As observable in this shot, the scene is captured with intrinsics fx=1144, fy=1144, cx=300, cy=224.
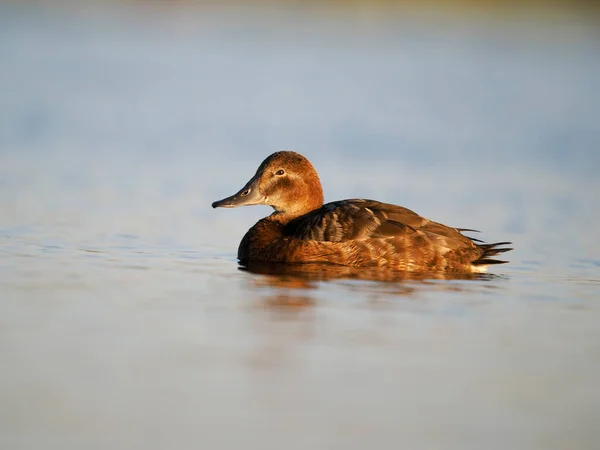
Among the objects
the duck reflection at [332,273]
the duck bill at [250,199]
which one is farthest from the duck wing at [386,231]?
the duck bill at [250,199]

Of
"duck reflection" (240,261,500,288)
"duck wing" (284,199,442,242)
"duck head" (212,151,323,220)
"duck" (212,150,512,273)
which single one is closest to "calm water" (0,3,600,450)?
"duck reflection" (240,261,500,288)

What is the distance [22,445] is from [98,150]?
9.13 m

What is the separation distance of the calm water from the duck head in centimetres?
51

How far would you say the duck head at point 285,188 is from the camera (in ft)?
29.8

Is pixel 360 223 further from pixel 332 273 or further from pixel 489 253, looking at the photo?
pixel 489 253

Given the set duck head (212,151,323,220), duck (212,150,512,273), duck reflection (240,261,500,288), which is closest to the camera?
duck reflection (240,261,500,288)

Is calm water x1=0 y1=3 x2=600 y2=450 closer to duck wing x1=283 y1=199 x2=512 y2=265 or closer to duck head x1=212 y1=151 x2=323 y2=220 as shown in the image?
duck wing x1=283 y1=199 x2=512 y2=265

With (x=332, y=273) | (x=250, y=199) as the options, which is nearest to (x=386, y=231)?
(x=332, y=273)

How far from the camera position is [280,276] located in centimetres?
777

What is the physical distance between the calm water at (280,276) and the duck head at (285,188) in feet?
1.68

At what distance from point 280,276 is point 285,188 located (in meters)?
1.46

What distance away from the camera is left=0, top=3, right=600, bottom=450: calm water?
4.68 m

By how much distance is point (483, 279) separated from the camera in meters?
7.99

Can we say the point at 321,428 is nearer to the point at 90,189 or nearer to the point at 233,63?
the point at 90,189
